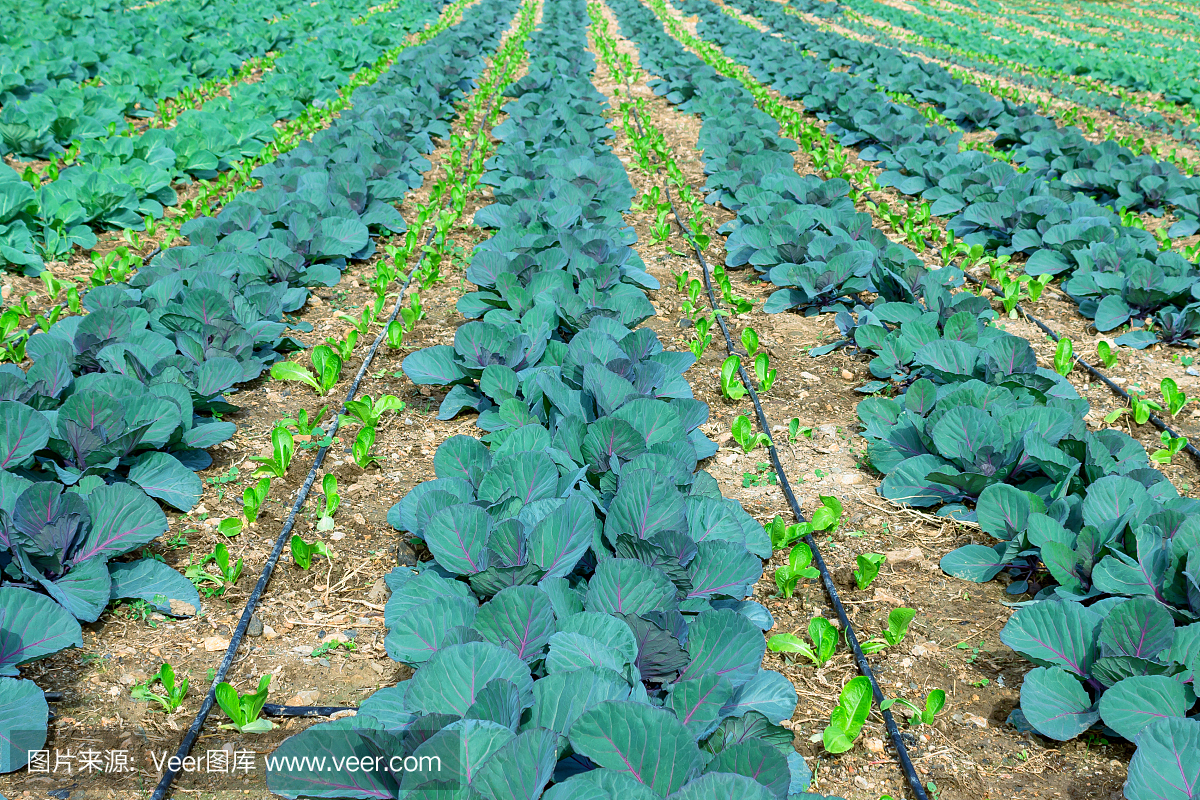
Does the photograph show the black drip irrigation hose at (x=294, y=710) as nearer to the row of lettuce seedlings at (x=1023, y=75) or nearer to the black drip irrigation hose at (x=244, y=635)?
the black drip irrigation hose at (x=244, y=635)

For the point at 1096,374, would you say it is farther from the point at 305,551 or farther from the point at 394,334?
the point at 305,551

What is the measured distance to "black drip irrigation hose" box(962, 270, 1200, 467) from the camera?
3613 millimetres

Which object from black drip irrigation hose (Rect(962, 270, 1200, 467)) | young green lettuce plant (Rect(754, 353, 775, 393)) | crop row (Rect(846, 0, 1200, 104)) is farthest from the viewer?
crop row (Rect(846, 0, 1200, 104))

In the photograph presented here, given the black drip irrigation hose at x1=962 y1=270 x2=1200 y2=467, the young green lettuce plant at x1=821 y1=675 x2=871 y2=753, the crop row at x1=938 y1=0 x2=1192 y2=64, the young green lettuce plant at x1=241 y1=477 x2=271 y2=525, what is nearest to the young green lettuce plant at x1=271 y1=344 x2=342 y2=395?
the young green lettuce plant at x1=241 y1=477 x2=271 y2=525

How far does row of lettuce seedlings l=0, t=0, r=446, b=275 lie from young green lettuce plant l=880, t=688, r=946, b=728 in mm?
4993

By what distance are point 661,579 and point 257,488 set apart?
1.66 metres

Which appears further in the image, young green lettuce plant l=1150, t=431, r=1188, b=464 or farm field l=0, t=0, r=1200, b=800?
young green lettuce plant l=1150, t=431, r=1188, b=464

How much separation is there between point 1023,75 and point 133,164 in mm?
13148

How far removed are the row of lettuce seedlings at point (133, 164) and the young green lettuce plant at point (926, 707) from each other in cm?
499

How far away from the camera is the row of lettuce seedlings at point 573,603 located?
1656mm

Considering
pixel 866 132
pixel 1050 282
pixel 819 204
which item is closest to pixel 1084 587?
pixel 1050 282

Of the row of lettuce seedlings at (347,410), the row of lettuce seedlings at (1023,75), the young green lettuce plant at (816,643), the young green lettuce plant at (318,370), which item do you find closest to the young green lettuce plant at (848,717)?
the young green lettuce plant at (816,643)

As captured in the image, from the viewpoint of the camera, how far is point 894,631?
8.23ft

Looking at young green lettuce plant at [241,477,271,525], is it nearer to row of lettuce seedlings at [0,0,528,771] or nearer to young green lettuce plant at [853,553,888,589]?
row of lettuce seedlings at [0,0,528,771]
